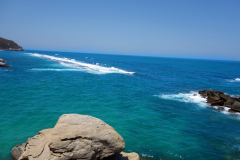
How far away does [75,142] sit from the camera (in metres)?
7.75

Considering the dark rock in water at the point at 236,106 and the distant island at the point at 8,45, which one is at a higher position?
the distant island at the point at 8,45

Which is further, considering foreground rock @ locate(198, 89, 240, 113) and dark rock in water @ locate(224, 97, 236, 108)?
dark rock in water @ locate(224, 97, 236, 108)

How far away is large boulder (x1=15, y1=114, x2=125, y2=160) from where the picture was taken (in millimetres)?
7566

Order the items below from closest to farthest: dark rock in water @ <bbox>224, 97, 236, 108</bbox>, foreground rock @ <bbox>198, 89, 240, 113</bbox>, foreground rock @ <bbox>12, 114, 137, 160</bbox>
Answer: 1. foreground rock @ <bbox>12, 114, 137, 160</bbox>
2. foreground rock @ <bbox>198, 89, 240, 113</bbox>
3. dark rock in water @ <bbox>224, 97, 236, 108</bbox>

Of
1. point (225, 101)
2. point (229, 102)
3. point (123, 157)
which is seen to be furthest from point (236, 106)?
point (123, 157)

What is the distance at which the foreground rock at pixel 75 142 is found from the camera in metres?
7.56

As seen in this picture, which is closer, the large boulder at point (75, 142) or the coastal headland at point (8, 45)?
the large boulder at point (75, 142)

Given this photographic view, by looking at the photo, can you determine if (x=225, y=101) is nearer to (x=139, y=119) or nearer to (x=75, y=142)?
(x=139, y=119)

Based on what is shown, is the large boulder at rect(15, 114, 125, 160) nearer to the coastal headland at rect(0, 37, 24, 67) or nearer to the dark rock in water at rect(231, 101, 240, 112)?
the dark rock in water at rect(231, 101, 240, 112)

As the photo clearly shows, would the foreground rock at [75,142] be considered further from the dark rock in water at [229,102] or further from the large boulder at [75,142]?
the dark rock in water at [229,102]

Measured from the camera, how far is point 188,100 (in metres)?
28.7

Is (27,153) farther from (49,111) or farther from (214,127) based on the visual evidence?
(214,127)

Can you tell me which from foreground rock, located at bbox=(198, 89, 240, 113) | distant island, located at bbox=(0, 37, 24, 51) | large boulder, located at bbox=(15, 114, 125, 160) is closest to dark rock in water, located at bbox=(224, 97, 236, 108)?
foreground rock, located at bbox=(198, 89, 240, 113)

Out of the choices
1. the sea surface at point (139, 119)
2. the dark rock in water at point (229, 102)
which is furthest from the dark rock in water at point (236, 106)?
the sea surface at point (139, 119)
